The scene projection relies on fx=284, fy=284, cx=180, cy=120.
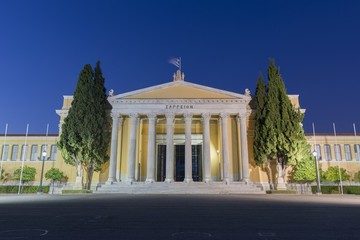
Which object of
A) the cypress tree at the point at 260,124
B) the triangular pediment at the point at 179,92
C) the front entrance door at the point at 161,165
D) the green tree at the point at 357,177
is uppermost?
the triangular pediment at the point at 179,92

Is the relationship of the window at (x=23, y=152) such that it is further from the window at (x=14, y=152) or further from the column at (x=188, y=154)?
the column at (x=188, y=154)

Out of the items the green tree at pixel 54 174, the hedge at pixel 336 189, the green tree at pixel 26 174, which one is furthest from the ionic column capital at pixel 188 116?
the green tree at pixel 26 174

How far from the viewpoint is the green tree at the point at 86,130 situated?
3372 cm

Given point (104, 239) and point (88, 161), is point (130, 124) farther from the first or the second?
point (104, 239)

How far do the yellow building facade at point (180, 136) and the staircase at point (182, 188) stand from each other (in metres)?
1.18

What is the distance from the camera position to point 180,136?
42281 millimetres

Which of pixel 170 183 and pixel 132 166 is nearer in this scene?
pixel 170 183

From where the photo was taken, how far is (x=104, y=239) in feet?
19.4

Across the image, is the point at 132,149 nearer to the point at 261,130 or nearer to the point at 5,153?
the point at 261,130

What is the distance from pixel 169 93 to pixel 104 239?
32.8 metres

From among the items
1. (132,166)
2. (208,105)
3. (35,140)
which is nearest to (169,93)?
(208,105)

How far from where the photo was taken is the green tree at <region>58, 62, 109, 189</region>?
33719mm

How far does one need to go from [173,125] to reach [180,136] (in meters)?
5.49

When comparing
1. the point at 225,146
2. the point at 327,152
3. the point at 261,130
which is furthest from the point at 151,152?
the point at 327,152
